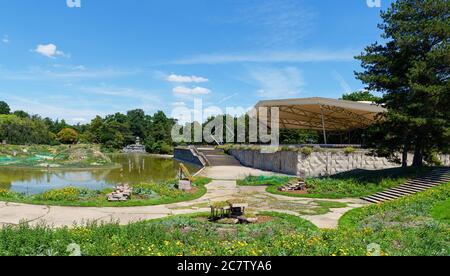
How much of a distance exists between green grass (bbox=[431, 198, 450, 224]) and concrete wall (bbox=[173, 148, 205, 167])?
3292 cm

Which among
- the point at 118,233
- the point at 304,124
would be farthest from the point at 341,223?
the point at 304,124

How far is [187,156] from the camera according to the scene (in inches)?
2194

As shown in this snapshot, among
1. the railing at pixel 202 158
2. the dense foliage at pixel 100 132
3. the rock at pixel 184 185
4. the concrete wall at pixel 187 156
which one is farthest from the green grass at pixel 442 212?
the dense foliage at pixel 100 132

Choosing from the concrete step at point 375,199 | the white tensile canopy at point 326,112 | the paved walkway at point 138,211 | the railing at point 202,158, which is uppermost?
the white tensile canopy at point 326,112

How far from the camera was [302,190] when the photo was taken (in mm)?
19828

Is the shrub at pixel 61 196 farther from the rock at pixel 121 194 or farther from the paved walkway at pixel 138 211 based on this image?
the rock at pixel 121 194

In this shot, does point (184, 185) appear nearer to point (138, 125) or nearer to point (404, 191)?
point (404, 191)

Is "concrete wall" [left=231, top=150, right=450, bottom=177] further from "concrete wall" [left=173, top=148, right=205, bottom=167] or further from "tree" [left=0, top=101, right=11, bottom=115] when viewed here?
"tree" [left=0, top=101, right=11, bottom=115]

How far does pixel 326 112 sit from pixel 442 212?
25.5m

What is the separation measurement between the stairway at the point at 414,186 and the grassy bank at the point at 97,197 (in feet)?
29.0

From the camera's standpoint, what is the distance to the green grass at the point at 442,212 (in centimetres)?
1094

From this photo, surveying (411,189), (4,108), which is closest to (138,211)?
(411,189)

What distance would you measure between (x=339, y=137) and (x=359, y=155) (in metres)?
30.3

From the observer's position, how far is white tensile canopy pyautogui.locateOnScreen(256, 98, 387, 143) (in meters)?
28.0
